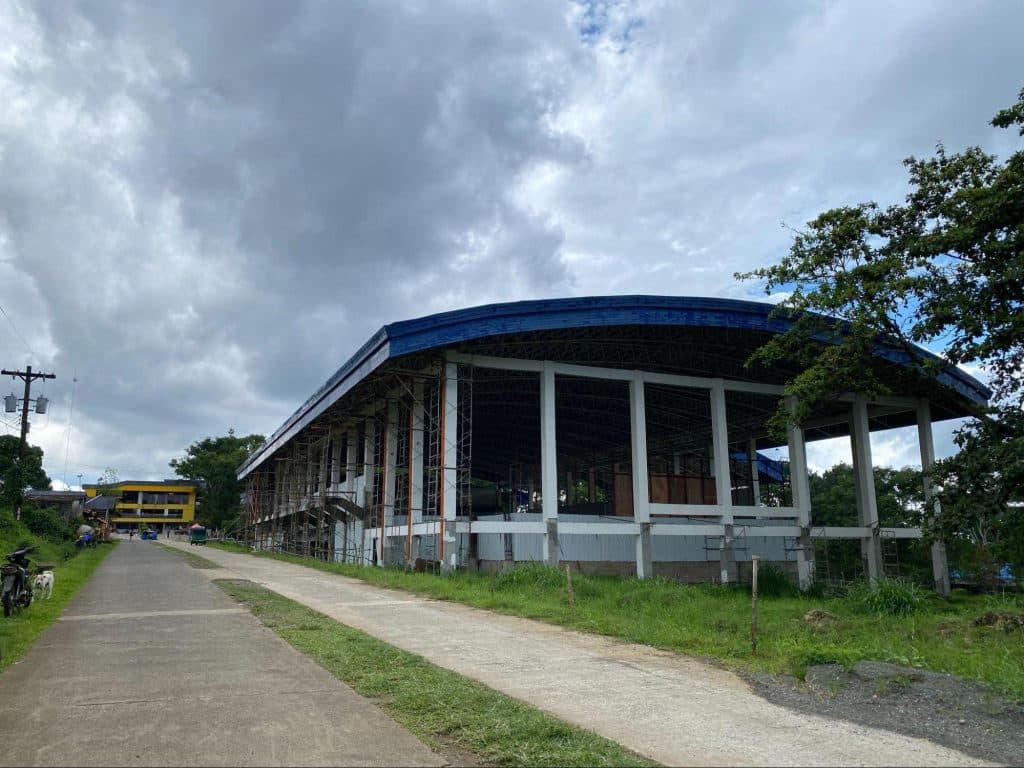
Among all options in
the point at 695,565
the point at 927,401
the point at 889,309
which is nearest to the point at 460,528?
the point at 695,565

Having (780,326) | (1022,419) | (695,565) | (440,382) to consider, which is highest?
(780,326)

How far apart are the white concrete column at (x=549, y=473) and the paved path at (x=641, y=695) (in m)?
13.0

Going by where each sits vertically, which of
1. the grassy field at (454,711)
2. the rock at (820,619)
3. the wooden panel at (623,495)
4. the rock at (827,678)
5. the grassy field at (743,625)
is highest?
the wooden panel at (623,495)

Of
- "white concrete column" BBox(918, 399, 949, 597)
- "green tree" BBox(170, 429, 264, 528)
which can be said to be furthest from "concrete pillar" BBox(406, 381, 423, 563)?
"green tree" BBox(170, 429, 264, 528)

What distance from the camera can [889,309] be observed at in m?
22.5

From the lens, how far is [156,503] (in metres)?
116

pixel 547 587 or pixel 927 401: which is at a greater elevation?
pixel 927 401

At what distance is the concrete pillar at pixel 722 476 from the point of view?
1304 inches

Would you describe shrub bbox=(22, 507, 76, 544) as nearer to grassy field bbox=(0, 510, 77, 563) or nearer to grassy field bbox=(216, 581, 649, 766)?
grassy field bbox=(0, 510, 77, 563)

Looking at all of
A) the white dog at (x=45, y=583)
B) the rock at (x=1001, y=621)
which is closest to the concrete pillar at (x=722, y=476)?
the rock at (x=1001, y=621)

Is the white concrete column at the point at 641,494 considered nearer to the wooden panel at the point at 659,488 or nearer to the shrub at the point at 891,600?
the wooden panel at the point at 659,488

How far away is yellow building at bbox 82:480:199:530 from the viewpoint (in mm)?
115125

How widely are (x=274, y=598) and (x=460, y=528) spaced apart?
10.6 metres

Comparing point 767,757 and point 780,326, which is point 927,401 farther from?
point 767,757
